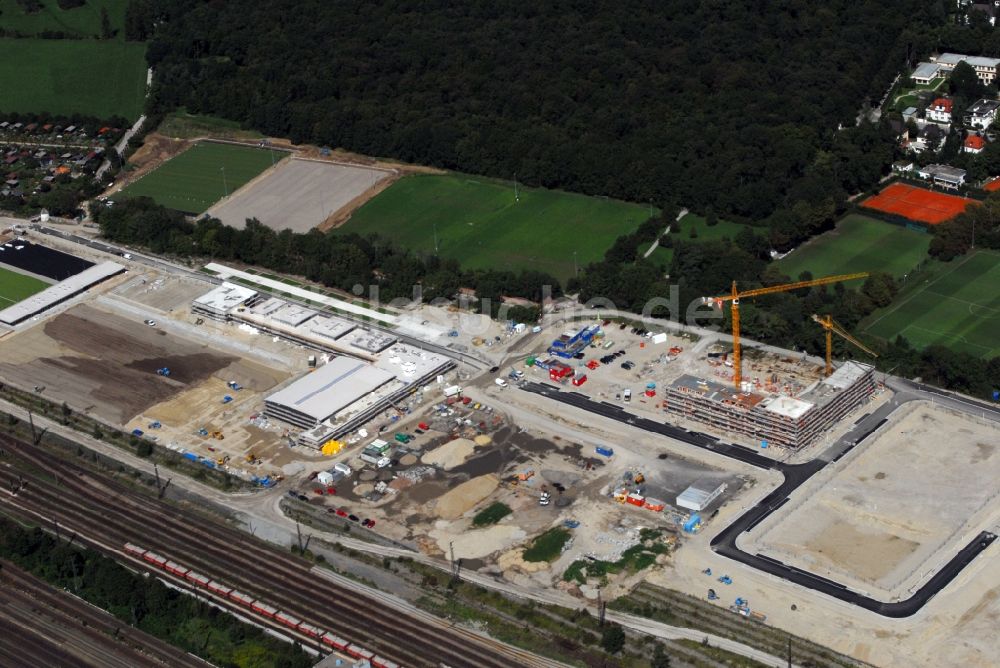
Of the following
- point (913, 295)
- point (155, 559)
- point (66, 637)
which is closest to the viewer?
point (66, 637)

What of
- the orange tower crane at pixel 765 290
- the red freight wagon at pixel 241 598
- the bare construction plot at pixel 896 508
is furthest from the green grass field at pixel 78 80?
the bare construction plot at pixel 896 508

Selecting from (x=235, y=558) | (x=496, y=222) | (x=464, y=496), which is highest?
→ (x=496, y=222)

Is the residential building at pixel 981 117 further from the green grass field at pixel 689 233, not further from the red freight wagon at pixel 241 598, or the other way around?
the red freight wagon at pixel 241 598

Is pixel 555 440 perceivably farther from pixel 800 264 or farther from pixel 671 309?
pixel 800 264

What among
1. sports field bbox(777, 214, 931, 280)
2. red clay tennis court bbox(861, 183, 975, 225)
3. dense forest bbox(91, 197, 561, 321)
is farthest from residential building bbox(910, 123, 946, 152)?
dense forest bbox(91, 197, 561, 321)

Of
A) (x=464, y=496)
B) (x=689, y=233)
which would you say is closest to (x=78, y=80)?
(x=689, y=233)

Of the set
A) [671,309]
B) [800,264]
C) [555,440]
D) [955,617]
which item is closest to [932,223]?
[800,264]

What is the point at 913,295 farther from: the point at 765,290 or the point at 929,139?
the point at 929,139
